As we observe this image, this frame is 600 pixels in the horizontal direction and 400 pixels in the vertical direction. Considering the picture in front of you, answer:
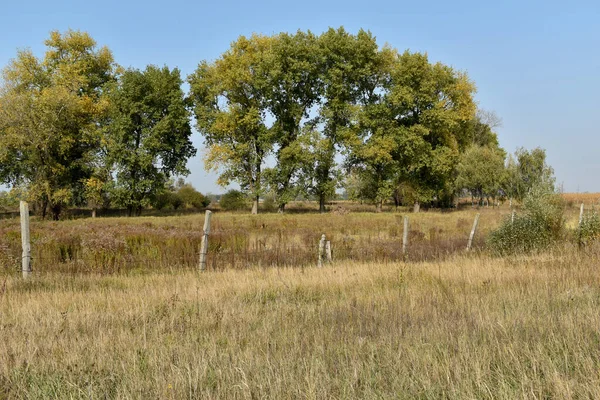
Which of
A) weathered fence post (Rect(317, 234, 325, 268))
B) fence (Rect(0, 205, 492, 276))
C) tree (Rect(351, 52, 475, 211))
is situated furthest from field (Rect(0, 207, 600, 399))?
tree (Rect(351, 52, 475, 211))

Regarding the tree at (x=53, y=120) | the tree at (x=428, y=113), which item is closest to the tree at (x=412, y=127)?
the tree at (x=428, y=113)

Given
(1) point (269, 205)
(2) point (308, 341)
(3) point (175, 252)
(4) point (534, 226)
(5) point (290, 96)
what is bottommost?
(2) point (308, 341)

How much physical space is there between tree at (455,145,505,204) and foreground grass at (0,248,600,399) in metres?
41.9

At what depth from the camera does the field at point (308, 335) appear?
350 cm

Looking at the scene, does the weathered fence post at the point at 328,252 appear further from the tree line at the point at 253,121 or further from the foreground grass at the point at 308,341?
the tree line at the point at 253,121

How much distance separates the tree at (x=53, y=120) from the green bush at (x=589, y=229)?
35.9 metres

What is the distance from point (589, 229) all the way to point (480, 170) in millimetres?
34749

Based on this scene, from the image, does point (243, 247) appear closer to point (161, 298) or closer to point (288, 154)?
point (161, 298)

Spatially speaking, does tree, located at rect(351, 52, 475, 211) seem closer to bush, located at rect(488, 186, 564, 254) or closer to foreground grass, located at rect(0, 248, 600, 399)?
bush, located at rect(488, 186, 564, 254)

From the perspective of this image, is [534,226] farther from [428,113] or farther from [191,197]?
[191,197]

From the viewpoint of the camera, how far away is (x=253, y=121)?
39844mm

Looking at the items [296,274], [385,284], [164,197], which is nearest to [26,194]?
[164,197]

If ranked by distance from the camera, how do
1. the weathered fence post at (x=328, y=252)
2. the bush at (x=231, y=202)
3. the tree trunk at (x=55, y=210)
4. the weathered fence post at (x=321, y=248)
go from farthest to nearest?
1. the bush at (x=231, y=202)
2. the tree trunk at (x=55, y=210)
3. the weathered fence post at (x=328, y=252)
4. the weathered fence post at (x=321, y=248)

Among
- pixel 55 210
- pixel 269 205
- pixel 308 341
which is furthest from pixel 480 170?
pixel 308 341
